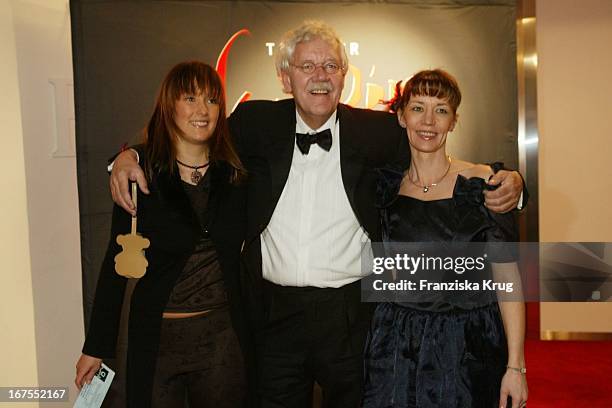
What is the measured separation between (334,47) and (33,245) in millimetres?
1555

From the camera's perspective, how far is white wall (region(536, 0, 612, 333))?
13.2 feet

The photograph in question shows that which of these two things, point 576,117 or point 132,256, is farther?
point 576,117

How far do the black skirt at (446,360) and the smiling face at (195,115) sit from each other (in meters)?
0.84

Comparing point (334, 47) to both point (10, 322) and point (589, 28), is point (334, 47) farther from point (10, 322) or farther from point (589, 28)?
point (589, 28)

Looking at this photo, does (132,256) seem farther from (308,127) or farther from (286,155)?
(308,127)

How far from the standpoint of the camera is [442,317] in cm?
171

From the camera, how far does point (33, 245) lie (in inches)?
97.9

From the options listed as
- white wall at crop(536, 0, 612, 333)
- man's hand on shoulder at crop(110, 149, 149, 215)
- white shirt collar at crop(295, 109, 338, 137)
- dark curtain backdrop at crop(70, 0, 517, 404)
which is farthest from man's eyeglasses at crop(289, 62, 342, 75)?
white wall at crop(536, 0, 612, 333)

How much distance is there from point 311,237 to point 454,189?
50 cm

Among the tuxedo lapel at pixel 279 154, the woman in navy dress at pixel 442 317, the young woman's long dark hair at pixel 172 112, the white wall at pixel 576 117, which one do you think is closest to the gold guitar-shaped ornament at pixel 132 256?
the young woman's long dark hair at pixel 172 112

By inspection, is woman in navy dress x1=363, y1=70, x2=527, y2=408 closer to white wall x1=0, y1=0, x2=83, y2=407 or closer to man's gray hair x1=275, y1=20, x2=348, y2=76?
man's gray hair x1=275, y1=20, x2=348, y2=76

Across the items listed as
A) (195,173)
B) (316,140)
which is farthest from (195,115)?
(316,140)

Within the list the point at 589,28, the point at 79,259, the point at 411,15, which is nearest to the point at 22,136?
the point at 79,259

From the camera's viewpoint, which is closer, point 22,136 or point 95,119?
point 22,136
